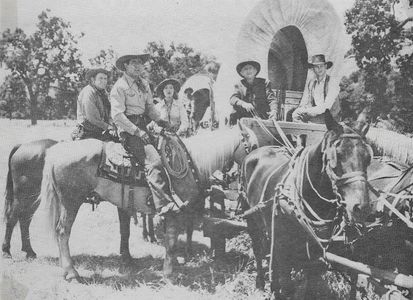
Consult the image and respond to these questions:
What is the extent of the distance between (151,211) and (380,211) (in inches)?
110

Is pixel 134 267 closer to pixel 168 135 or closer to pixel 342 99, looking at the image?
pixel 168 135

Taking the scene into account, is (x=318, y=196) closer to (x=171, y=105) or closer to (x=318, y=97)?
(x=318, y=97)

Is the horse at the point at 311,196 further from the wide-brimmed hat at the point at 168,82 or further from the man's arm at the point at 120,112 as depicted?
the wide-brimmed hat at the point at 168,82

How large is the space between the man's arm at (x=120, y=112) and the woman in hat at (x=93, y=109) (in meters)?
0.87

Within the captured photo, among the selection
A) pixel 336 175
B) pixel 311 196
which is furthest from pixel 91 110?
pixel 336 175

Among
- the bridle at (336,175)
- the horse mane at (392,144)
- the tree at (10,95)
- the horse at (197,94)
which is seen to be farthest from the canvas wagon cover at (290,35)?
the horse at (197,94)

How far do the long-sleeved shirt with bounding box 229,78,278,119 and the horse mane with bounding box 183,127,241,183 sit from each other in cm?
81

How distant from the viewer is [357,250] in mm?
3293

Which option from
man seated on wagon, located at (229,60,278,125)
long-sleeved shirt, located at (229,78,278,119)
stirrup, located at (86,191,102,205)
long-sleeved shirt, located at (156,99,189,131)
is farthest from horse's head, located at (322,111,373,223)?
long-sleeved shirt, located at (156,99,189,131)

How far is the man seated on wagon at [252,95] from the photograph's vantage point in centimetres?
543

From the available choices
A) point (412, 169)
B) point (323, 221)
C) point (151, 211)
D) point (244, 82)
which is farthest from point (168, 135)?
point (412, 169)

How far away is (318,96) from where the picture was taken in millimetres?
5402

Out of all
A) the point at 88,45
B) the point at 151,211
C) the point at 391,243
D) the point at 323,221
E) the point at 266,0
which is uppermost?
the point at 266,0

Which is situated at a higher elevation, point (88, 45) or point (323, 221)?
point (88, 45)
